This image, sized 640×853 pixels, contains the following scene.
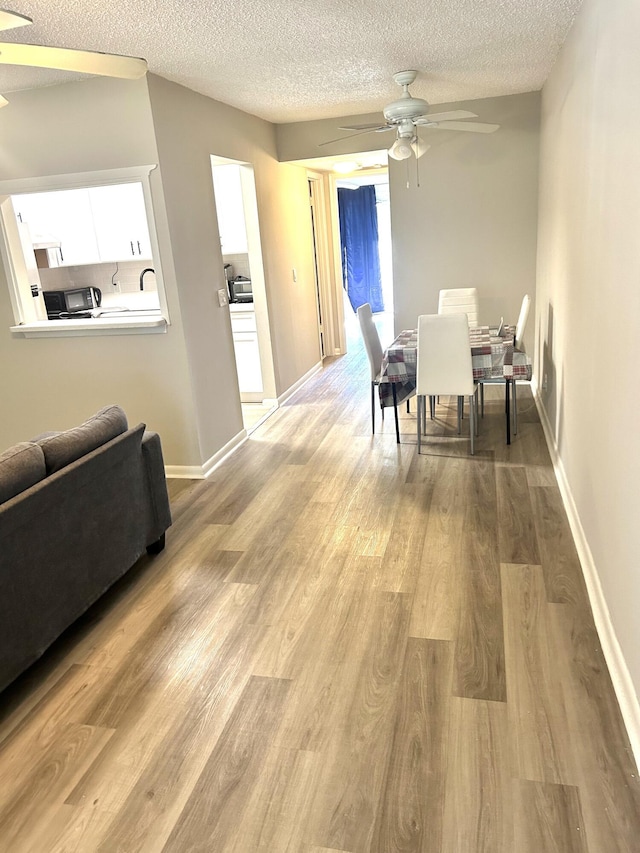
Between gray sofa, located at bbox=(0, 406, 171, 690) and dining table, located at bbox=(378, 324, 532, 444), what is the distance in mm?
1937

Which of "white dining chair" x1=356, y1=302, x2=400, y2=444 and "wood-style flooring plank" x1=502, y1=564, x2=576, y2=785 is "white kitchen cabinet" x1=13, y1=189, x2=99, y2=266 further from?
"wood-style flooring plank" x1=502, y1=564, x2=576, y2=785

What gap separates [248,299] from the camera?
5.91 m

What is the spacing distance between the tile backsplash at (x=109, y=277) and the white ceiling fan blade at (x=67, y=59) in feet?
13.4

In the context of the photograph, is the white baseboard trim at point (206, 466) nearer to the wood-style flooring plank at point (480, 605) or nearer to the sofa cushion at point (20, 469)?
the sofa cushion at point (20, 469)

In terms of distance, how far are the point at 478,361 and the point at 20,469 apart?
2996 millimetres

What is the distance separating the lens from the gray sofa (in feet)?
6.94

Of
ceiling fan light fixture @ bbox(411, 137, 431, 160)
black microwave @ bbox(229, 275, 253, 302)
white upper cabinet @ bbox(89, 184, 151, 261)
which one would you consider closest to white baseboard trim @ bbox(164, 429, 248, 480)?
white upper cabinet @ bbox(89, 184, 151, 261)

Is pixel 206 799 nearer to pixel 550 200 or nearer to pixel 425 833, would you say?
pixel 425 833

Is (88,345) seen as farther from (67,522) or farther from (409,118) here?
(409,118)

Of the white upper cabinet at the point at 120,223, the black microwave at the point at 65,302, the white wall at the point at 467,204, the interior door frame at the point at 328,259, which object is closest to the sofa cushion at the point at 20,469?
the white upper cabinet at the point at 120,223

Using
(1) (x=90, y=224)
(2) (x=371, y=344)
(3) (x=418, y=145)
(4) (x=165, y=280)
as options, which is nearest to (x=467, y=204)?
(3) (x=418, y=145)

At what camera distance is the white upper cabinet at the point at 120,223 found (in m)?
5.22

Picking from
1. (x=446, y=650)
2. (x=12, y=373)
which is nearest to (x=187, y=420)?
(x=12, y=373)

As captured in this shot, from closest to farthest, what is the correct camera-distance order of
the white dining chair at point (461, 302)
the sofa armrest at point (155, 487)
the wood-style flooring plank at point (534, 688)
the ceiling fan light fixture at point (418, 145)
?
the wood-style flooring plank at point (534, 688)
the sofa armrest at point (155, 487)
the ceiling fan light fixture at point (418, 145)
the white dining chair at point (461, 302)
